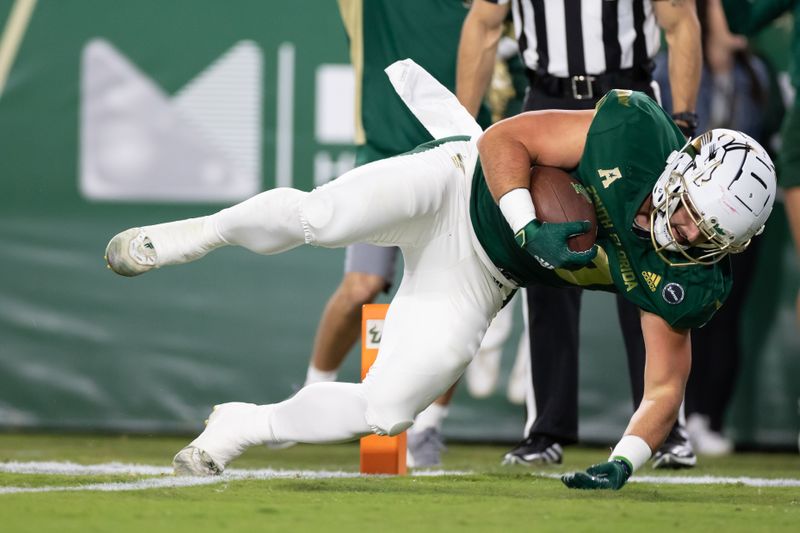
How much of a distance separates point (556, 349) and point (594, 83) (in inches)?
31.5

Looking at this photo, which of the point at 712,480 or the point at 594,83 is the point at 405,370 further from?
the point at 594,83

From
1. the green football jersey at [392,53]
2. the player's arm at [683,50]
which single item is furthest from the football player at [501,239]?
the green football jersey at [392,53]

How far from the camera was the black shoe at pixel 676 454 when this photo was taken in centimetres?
382

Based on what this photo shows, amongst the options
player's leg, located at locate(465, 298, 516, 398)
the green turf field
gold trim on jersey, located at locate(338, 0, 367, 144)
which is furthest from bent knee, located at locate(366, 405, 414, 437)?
player's leg, located at locate(465, 298, 516, 398)

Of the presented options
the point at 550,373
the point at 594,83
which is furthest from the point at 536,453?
the point at 594,83

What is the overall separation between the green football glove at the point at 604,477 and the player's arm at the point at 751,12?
229cm

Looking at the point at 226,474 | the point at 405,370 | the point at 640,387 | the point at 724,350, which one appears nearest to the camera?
the point at 405,370

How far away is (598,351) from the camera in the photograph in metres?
4.77

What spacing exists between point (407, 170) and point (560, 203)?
33 cm

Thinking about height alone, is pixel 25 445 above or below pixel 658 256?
below

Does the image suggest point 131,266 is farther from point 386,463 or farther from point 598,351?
point 598,351

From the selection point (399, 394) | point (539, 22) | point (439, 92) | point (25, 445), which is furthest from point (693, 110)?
point (25, 445)

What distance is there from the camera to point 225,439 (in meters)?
2.90

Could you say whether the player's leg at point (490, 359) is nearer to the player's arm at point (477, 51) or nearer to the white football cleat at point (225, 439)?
the player's arm at point (477, 51)
